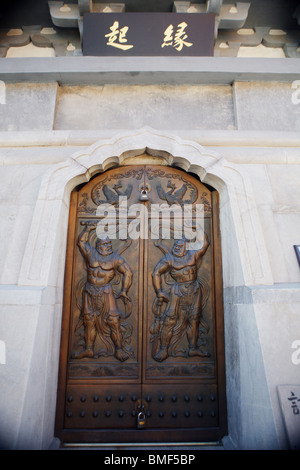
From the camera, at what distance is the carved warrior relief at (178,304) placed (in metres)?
3.05

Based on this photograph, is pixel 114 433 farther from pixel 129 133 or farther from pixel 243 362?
pixel 129 133

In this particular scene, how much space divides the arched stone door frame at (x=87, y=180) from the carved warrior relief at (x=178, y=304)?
0.32m

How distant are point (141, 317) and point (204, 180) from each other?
1868 mm

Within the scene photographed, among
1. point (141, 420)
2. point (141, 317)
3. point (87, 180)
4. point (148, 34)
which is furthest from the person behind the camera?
point (148, 34)

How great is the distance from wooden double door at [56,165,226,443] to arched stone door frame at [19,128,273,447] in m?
0.14

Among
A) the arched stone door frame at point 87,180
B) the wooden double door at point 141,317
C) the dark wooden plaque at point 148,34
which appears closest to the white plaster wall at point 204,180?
the arched stone door frame at point 87,180

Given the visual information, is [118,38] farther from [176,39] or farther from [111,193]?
[111,193]

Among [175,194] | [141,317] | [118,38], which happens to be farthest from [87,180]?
[118,38]

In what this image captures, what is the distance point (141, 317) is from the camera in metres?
3.08

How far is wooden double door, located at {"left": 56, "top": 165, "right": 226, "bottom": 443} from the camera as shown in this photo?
289 cm

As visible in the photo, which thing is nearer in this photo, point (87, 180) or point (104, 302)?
point (104, 302)

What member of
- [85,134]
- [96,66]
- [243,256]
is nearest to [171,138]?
[85,134]

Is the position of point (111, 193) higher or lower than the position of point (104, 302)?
higher

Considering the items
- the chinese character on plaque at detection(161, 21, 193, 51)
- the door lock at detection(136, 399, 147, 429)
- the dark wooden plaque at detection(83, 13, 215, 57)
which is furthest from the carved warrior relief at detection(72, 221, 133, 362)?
the chinese character on plaque at detection(161, 21, 193, 51)
